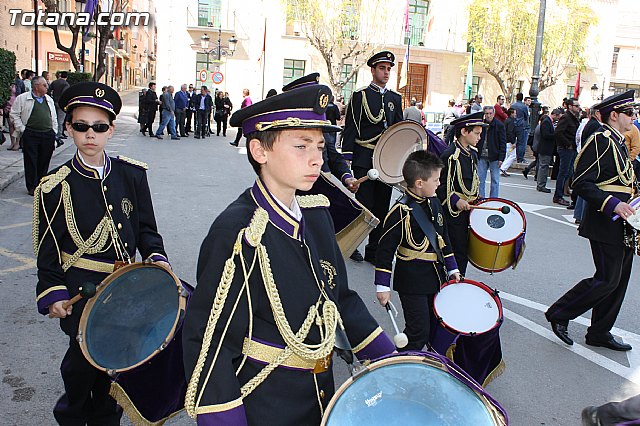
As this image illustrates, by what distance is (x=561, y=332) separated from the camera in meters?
5.53

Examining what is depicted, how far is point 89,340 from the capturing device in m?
2.96

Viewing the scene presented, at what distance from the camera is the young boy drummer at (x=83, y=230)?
3.12 metres

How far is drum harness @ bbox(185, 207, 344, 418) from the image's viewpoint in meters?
2.04

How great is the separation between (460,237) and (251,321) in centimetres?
373

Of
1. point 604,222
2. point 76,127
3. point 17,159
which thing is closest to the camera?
point 76,127

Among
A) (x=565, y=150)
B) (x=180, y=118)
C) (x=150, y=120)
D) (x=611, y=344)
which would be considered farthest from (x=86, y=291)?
(x=180, y=118)

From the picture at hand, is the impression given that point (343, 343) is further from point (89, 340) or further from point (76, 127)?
point (76, 127)

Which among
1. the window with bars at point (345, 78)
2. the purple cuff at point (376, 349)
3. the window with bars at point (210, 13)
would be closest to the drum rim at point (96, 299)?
the purple cuff at point (376, 349)

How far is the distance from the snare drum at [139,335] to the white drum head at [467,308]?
1.82 meters

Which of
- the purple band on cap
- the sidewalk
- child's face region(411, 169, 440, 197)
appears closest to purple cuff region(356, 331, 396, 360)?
the purple band on cap

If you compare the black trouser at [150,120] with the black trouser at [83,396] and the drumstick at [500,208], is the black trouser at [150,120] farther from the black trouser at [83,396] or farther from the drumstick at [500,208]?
the black trouser at [83,396]

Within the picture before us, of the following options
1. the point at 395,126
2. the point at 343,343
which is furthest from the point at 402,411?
the point at 395,126

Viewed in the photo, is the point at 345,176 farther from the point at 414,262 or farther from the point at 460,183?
the point at 414,262

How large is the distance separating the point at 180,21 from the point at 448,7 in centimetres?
1780
